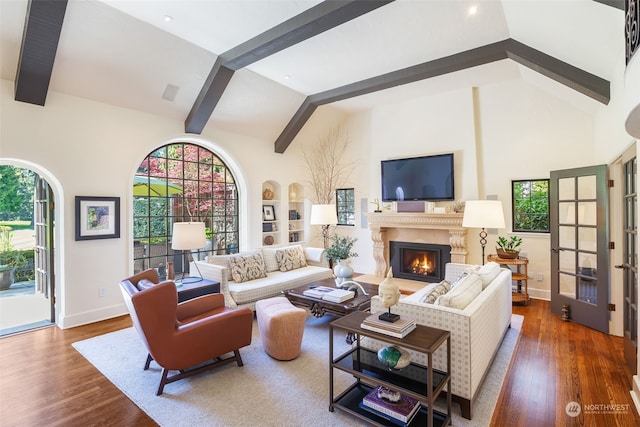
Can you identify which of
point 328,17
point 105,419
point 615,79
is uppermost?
point 328,17

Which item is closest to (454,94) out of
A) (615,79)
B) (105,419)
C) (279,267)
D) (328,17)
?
(615,79)

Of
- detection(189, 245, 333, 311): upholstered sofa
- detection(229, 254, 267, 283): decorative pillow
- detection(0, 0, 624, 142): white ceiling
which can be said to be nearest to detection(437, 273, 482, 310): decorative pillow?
detection(0, 0, 624, 142): white ceiling

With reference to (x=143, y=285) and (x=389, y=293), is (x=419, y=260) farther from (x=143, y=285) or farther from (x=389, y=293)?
(x=143, y=285)

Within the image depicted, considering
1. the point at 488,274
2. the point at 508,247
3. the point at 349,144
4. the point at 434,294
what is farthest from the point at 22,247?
the point at 508,247

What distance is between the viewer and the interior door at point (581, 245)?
3713 millimetres

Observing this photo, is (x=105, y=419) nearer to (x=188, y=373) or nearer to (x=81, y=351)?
(x=188, y=373)

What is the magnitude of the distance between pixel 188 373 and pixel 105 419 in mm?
597

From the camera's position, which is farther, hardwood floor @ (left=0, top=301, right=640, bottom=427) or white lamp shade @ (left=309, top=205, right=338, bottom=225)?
white lamp shade @ (left=309, top=205, right=338, bottom=225)

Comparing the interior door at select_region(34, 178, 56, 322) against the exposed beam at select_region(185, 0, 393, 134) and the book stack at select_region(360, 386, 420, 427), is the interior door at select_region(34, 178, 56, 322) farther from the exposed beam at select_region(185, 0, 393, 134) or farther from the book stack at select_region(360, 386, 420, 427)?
the book stack at select_region(360, 386, 420, 427)

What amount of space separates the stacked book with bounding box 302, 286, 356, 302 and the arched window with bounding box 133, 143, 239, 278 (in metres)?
2.71

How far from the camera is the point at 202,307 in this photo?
333 cm

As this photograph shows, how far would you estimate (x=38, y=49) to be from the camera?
328 cm

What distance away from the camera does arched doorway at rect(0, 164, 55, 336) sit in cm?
461

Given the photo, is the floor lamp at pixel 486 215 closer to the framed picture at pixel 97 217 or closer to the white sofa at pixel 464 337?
the white sofa at pixel 464 337
